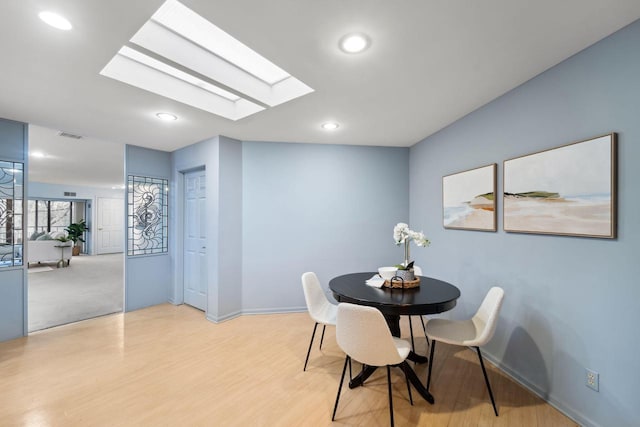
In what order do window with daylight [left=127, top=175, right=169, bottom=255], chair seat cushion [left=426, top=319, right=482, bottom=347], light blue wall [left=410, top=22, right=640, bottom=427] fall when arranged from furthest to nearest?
window with daylight [left=127, top=175, right=169, bottom=255], chair seat cushion [left=426, top=319, right=482, bottom=347], light blue wall [left=410, top=22, right=640, bottom=427]

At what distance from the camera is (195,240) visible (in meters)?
4.09

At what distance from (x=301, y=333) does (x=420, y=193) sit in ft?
8.10

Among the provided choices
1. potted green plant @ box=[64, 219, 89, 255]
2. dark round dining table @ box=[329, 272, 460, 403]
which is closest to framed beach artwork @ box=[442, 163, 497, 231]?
dark round dining table @ box=[329, 272, 460, 403]

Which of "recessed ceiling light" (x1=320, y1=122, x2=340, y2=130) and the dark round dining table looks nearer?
the dark round dining table

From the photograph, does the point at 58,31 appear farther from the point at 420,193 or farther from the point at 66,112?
the point at 420,193

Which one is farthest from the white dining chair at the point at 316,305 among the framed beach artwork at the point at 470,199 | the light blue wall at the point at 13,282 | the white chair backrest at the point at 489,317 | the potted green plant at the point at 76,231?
the potted green plant at the point at 76,231

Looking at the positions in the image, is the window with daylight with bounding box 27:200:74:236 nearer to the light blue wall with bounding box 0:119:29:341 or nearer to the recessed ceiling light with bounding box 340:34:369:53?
the light blue wall with bounding box 0:119:29:341

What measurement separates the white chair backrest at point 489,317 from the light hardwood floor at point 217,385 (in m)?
0.49

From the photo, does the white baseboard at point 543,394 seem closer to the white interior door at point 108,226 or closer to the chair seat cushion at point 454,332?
the chair seat cushion at point 454,332

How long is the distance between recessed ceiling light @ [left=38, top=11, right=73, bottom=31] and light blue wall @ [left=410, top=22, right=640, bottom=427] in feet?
10.3

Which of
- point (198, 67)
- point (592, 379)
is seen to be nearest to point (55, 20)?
point (198, 67)

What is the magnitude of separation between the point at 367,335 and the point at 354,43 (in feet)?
5.94

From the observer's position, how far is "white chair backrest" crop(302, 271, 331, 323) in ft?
8.03

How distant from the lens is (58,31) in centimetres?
154
